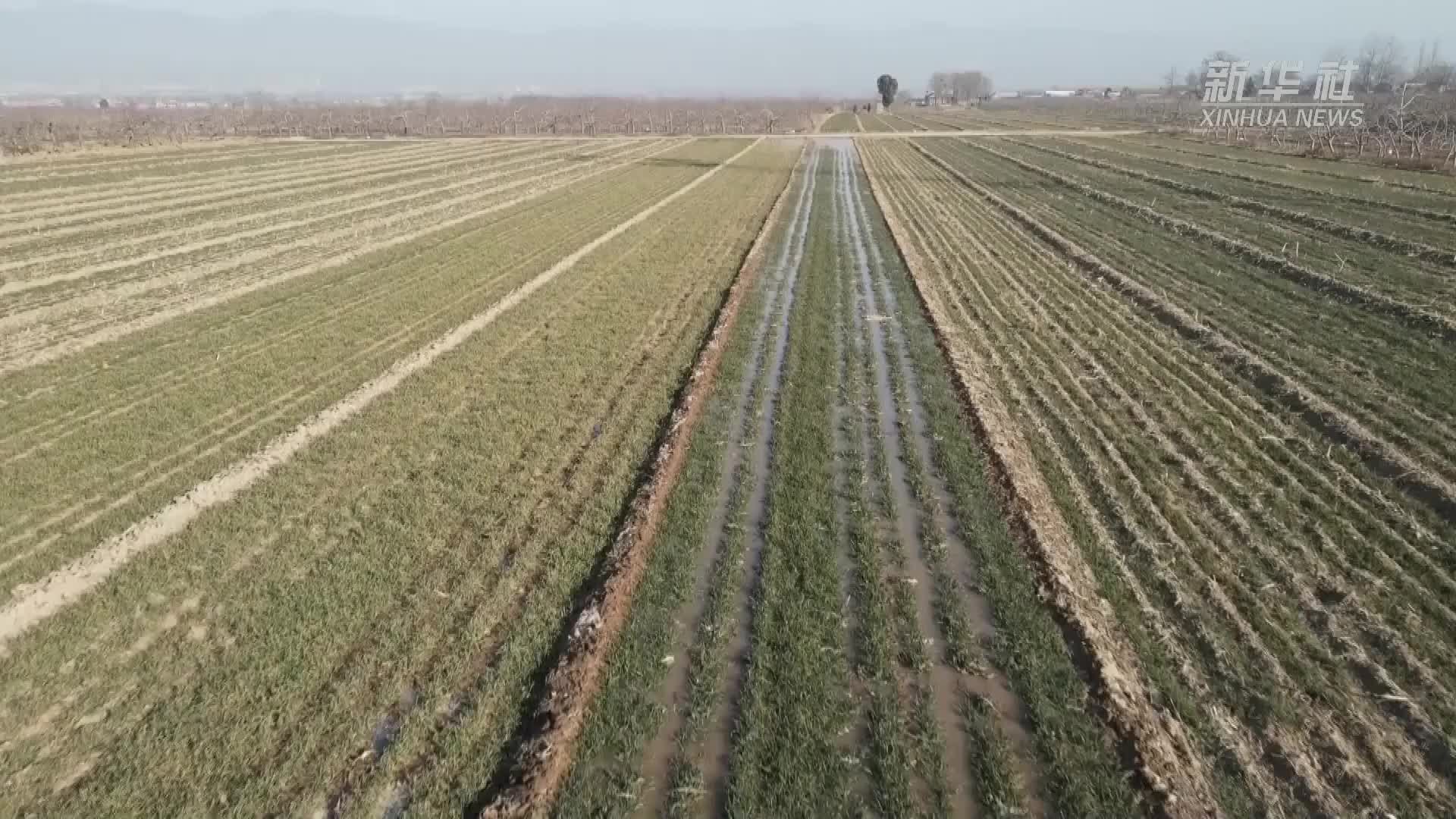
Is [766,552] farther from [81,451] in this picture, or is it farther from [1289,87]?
[1289,87]

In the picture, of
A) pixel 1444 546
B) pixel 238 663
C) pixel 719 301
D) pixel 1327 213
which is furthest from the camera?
pixel 1327 213

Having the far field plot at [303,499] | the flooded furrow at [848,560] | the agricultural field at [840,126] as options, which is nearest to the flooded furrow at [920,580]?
the flooded furrow at [848,560]

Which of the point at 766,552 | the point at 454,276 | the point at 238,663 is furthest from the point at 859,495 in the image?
the point at 454,276

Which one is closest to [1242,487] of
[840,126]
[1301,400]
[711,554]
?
[1301,400]

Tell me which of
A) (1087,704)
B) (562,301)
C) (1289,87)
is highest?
(1289,87)

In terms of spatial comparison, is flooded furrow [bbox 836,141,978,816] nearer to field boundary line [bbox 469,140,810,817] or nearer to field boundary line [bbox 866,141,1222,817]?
field boundary line [bbox 866,141,1222,817]

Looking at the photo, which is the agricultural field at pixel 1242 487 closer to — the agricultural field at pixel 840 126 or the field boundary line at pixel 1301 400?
the field boundary line at pixel 1301 400

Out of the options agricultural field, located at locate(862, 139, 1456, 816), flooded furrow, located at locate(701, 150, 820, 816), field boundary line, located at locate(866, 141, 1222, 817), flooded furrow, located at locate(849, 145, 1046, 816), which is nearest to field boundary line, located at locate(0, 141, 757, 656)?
flooded furrow, located at locate(701, 150, 820, 816)

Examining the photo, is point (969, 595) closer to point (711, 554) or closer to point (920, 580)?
point (920, 580)
